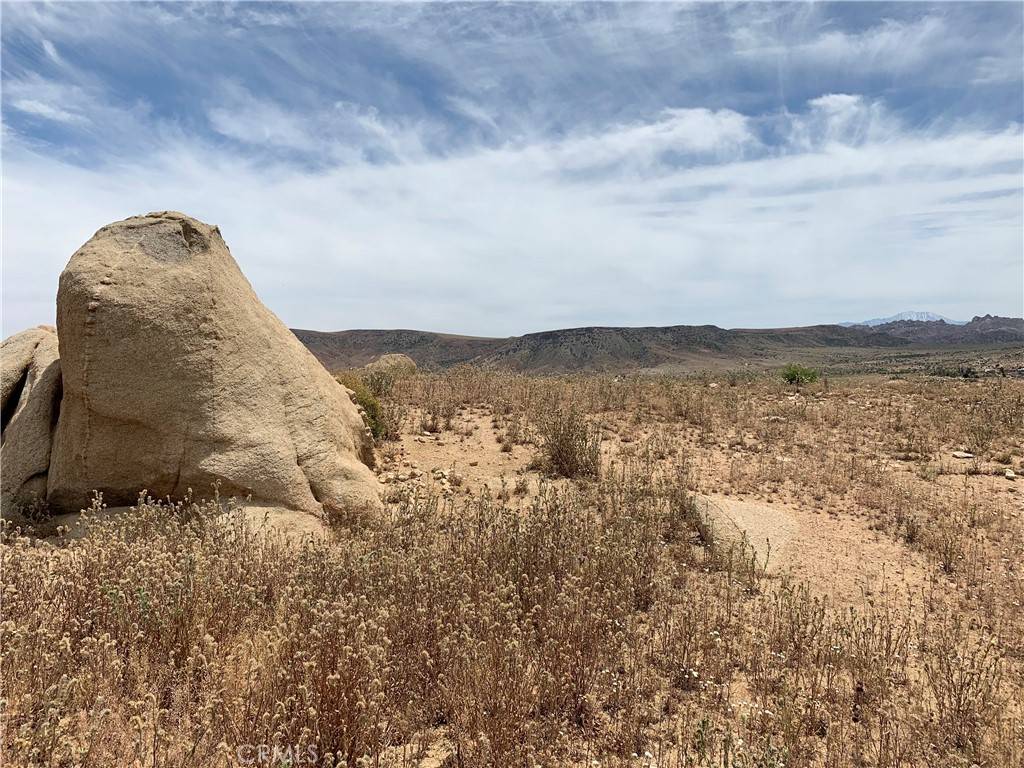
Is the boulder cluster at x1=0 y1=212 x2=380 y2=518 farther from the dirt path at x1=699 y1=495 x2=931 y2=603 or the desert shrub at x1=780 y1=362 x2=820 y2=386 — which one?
the desert shrub at x1=780 y1=362 x2=820 y2=386

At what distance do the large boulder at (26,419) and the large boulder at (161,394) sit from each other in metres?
0.28

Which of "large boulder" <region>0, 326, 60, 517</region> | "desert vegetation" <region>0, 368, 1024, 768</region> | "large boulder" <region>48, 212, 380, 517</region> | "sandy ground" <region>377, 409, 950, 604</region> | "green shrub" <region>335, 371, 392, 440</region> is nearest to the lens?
"desert vegetation" <region>0, 368, 1024, 768</region>

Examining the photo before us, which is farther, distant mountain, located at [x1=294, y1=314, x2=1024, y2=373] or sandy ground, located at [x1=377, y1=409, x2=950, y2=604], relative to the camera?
distant mountain, located at [x1=294, y1=314, x2=1024, y2=373]

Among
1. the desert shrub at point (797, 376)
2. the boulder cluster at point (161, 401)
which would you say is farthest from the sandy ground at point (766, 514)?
the desert shrub at point (797, 376)

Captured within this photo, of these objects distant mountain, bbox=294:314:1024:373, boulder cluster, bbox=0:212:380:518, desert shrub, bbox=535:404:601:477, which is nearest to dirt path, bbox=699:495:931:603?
desert shrub, bbox=535:404:601:477

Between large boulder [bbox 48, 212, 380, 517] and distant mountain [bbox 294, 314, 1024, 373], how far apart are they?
6217 centimetres

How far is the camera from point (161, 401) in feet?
16.8

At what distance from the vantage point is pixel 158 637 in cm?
299

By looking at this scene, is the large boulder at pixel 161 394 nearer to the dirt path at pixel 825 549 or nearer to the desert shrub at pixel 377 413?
the desert shrub at pixel 377 413

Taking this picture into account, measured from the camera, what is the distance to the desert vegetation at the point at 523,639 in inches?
99.3

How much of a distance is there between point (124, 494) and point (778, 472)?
23.6 ft

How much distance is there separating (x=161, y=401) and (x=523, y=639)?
391 centimetres

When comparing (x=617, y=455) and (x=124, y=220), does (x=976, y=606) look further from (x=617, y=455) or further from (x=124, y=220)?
(x=124, y=220)

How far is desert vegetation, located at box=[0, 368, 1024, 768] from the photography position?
99.3 inches
